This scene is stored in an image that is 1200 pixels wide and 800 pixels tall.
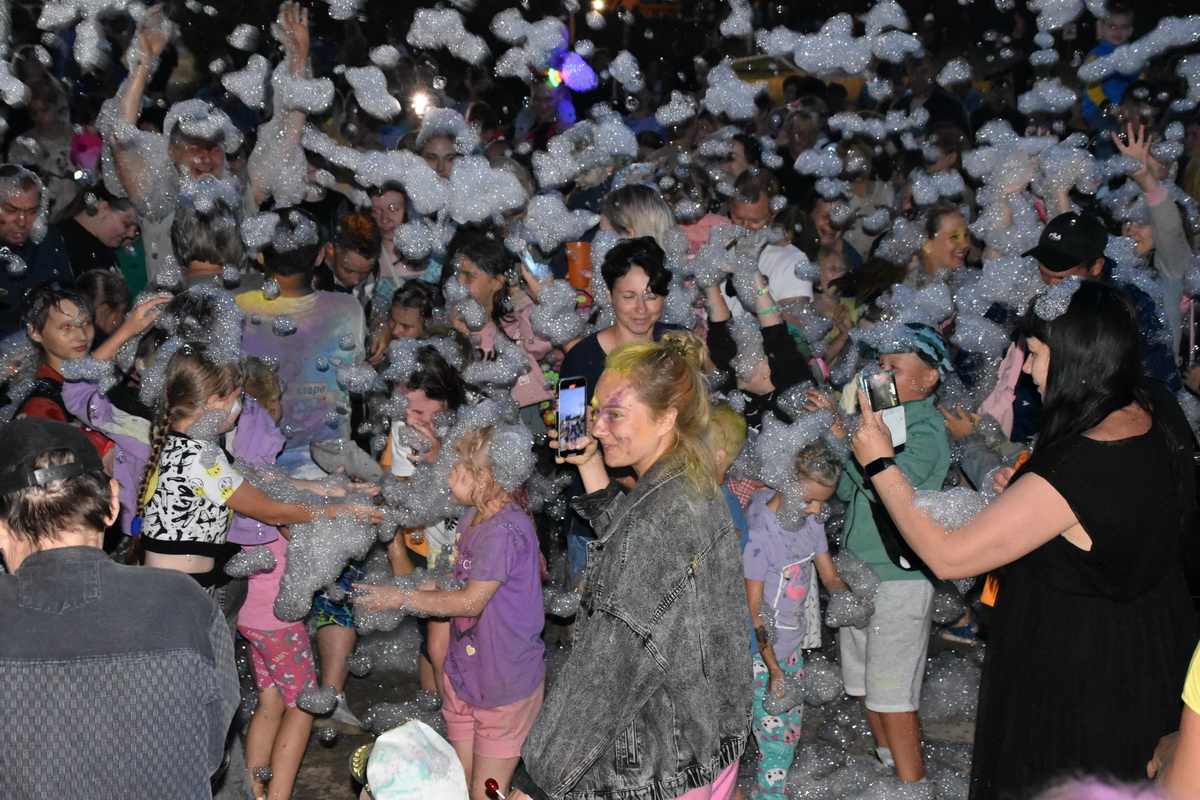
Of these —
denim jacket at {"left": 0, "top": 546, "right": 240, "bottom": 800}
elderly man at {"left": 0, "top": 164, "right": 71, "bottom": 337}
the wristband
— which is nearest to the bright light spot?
elderly man at {"left": 0, "top": 164, "right": 71, "bottom": 337}

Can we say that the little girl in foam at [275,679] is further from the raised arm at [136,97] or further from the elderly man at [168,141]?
the raised arm at [136,97]

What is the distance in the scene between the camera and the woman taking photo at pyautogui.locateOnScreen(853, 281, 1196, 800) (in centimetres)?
260

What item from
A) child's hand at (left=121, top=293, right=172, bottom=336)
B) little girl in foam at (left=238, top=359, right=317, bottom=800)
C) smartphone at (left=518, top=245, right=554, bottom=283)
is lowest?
little girl in foam at (left=238, top=359, right=317, bottom=800)

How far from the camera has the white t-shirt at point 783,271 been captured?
5742mm

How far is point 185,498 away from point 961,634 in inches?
148

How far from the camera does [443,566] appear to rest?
13.6 ft

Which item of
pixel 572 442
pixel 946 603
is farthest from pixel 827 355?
pixel 572 442

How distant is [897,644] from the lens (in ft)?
12.9

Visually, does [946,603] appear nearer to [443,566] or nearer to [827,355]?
[827,355]

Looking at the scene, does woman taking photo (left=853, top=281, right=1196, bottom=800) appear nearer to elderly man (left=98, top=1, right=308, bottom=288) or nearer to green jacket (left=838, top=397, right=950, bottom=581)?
green jacket (left=838, top=397, right=950, bottom=581)

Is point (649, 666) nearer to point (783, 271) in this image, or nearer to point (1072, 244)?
point (1072, 244)

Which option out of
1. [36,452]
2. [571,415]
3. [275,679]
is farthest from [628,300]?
[36,452]

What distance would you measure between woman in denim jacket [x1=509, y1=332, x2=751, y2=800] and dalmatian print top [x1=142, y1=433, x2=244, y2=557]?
1525 millimetres

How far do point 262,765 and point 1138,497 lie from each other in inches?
122
